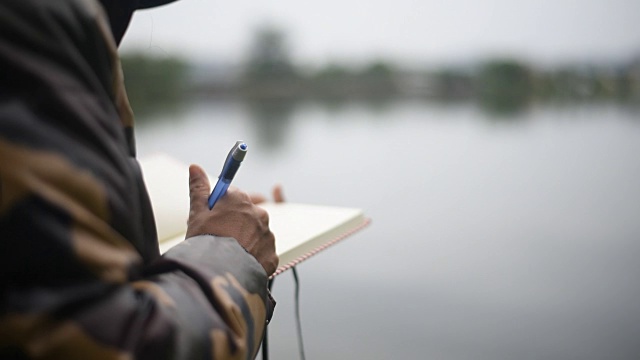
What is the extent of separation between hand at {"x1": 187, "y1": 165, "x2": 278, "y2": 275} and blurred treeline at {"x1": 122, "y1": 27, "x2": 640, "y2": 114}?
3.06 feet

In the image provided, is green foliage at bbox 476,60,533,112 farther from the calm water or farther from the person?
the person

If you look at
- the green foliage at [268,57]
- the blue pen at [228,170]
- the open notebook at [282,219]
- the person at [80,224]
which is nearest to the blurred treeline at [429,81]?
the green foliage at [268,57]

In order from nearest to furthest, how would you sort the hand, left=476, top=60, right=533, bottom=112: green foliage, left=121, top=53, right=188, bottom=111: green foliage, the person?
the person → the hand → left=121, top=53, right=188, bottom=111: green foliage → left=476, top=60, right=533, bottom=112: green foliage

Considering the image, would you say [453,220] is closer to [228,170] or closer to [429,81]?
[429,81]

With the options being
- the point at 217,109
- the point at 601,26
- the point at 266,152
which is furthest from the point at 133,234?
the point at 601,26

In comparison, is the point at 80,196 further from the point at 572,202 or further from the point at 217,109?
the point at 572,202

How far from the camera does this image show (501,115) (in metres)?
1.59

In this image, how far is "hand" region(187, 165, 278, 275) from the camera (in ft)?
1.58

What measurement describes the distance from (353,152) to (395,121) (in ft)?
0.82

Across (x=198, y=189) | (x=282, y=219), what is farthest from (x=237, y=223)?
(x=282, y=219)

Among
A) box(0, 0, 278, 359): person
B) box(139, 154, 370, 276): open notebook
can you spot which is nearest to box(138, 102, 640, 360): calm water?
box(139, 154, 370, 276): open notebook

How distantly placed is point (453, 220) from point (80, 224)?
1.49m

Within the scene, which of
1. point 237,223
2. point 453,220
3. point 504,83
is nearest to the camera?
point 237,223

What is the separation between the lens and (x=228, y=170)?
1.76ft
